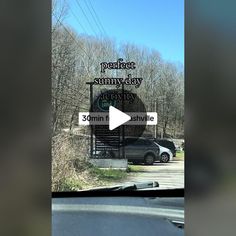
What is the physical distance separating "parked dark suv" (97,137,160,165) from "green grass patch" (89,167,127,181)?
0.12m

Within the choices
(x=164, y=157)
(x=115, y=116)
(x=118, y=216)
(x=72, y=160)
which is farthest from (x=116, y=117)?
(x=118, y=216)

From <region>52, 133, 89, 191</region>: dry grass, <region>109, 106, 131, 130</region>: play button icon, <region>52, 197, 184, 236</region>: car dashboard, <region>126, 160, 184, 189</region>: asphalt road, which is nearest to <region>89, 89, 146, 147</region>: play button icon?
<region>109, 106, 131, 130</region>: play button icon

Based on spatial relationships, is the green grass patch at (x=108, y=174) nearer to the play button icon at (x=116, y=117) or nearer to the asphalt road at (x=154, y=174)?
the asphalt road at (x=154, y=174)

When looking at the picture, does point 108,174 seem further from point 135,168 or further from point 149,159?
point 149,159

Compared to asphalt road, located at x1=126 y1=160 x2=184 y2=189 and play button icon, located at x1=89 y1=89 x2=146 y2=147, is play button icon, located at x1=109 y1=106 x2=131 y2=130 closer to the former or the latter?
play button icon, located at x1=89 y1=89 x2=146 y2=147

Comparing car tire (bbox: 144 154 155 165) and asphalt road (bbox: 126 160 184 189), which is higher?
car tire (bbox: 144 154 155 165)

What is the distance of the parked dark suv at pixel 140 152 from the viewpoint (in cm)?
298

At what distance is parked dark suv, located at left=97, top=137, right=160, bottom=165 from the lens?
298cm

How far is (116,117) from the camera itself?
2.72 meters

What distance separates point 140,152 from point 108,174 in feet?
1.14
